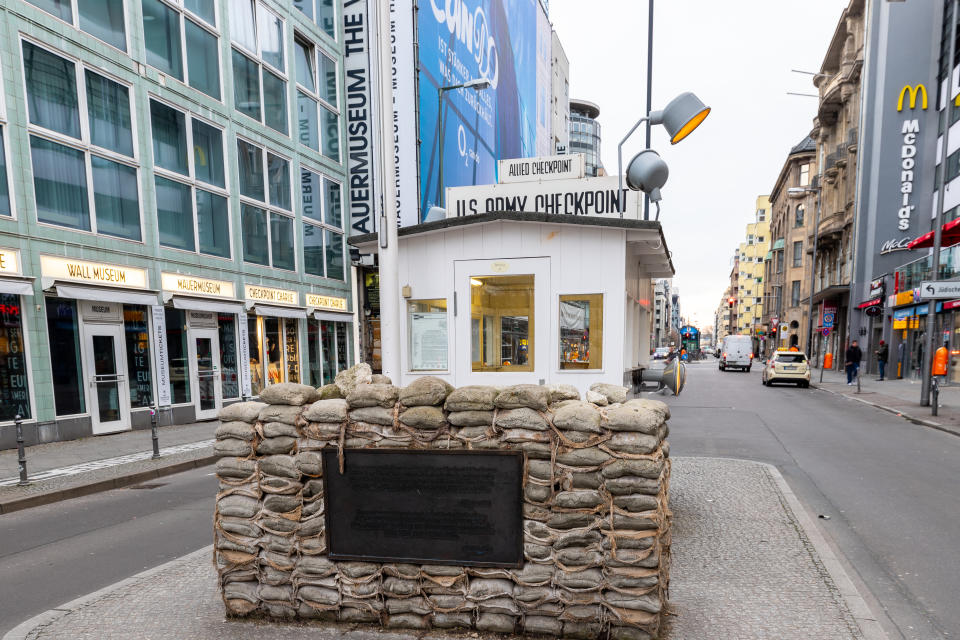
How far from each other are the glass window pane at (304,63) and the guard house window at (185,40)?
383 cm

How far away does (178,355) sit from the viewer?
12438 millimetres

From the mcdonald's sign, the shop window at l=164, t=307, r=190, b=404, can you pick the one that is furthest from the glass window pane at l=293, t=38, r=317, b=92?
the mcdonald's sign

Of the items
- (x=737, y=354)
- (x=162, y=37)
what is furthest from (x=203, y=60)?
(x=737, y=354)

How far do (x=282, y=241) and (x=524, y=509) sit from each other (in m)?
15.8

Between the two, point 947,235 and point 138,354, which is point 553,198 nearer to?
point 138,354

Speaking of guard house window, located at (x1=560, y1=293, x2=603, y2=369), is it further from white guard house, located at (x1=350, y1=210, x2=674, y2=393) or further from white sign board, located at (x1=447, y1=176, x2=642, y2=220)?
white sign board, located at (x1=447, y1=176, x2=642, y2=220)

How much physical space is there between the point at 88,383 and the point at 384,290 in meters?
9.17

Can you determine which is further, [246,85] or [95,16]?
[246,85]

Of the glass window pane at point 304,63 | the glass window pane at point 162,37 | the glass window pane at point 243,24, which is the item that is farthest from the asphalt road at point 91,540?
the glass window pane at point 304,63

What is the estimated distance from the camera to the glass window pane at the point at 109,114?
10789 mm

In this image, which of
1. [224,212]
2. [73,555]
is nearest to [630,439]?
[73,555]

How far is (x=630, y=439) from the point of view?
2662 mm

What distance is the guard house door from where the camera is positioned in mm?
4520

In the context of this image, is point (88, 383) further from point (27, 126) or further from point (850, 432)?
point (850, 432)
